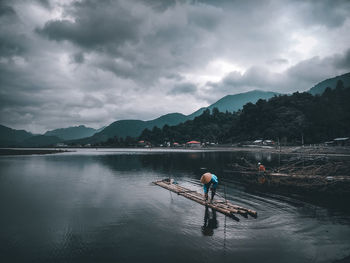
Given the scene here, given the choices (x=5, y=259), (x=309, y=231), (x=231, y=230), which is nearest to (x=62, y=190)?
(x=5, y=259)

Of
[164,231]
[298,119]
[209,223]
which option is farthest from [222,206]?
[298,119]

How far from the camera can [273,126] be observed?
12962 cm

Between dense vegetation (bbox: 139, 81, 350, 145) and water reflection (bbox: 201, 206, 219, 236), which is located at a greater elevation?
dense vegetation (bbox: 139, 81, 350, 145)

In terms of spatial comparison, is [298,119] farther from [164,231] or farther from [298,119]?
[164,231]

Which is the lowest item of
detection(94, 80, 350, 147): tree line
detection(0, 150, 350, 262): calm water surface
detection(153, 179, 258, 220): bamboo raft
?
detection(0, 150, 350, 262): calm water surface

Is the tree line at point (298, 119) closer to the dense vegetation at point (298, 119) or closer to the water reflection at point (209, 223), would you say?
the dense vegetation at point (298, 119)

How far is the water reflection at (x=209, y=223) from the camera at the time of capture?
1234 centimetres

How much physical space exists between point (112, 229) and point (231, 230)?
6534 millimetres

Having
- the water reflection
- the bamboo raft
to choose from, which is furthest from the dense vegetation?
the water reflection

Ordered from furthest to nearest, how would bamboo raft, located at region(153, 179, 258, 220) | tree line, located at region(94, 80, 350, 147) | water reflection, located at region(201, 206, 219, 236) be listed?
tree line, located at region(94, 80, 350, 147)
bamboo raft, located at region(153, 179, 258, 220)
water reflection, located at region(201, 206, 219, 236)

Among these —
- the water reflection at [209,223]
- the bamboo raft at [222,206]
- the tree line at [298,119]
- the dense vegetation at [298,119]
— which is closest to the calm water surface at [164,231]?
the water reflection at [209,223]

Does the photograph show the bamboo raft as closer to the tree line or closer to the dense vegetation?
the tree line

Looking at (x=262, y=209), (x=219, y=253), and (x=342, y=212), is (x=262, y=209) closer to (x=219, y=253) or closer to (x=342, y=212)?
(x=342, y=212)

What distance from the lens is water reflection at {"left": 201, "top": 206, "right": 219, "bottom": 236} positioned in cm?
1234
